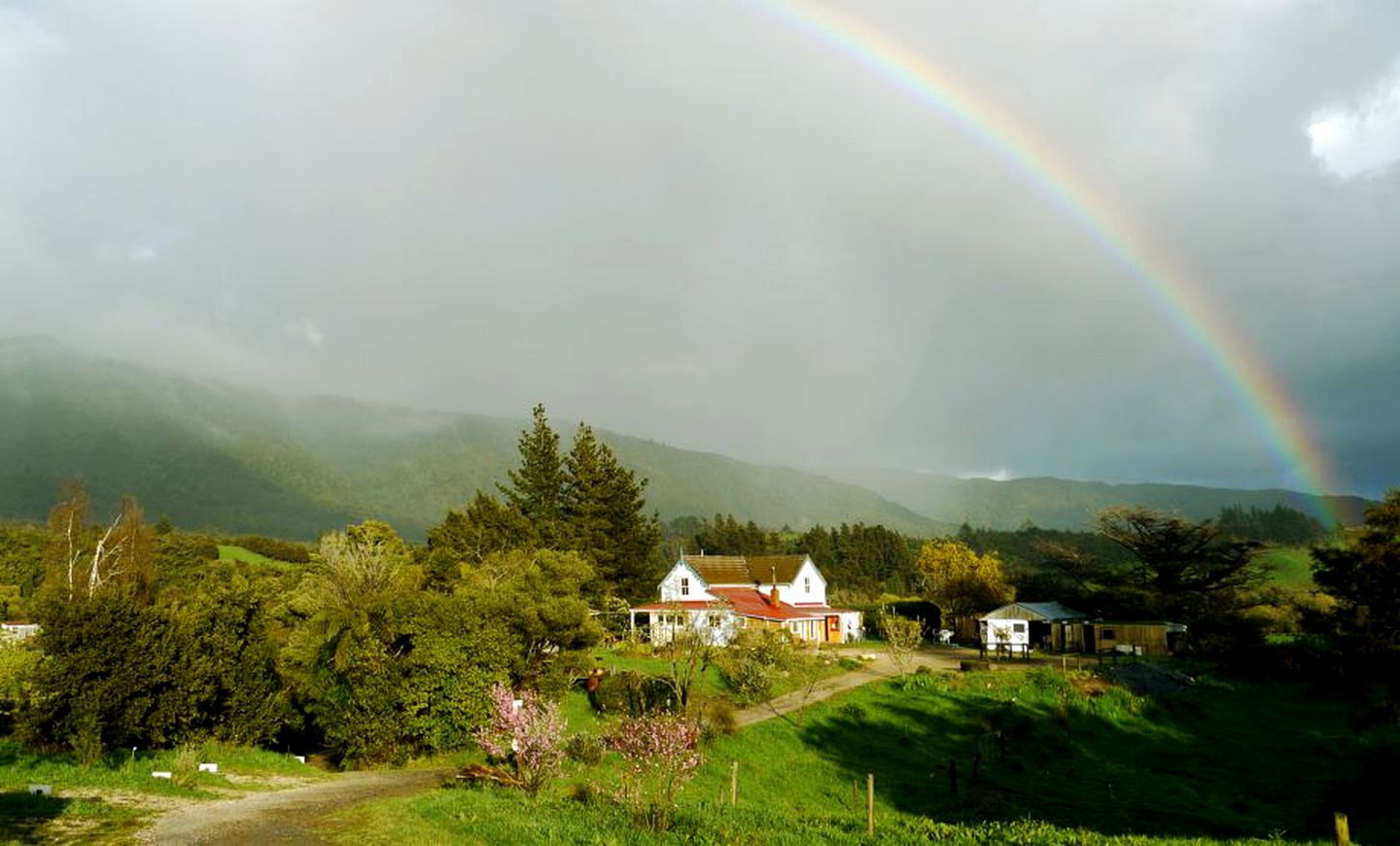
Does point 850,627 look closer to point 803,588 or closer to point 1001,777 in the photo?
point 803,588

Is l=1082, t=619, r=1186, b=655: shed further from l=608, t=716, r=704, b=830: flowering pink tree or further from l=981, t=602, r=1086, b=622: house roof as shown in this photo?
l=608, t=716, r=704, b=830: flowering pink tree

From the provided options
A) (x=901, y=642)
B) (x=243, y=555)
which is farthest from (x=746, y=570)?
(x=243, y=555)

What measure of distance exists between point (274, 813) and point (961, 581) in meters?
68.5

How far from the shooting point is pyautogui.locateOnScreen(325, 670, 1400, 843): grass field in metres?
14.1

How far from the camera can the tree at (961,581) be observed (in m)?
72.9

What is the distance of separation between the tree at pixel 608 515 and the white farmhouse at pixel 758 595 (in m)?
2.75

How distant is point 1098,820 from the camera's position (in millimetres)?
20984

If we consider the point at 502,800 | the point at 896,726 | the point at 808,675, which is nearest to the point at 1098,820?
the point at 896,726

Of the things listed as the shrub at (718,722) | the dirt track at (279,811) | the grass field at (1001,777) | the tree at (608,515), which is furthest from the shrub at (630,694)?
the tree at (608,515)

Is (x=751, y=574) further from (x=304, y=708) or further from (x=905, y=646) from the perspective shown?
(x=304, y=708)

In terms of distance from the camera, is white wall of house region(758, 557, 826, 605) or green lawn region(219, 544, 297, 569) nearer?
white wall of house region(758, 557, 826, 605)

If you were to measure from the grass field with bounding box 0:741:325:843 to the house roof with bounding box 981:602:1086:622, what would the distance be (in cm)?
5060

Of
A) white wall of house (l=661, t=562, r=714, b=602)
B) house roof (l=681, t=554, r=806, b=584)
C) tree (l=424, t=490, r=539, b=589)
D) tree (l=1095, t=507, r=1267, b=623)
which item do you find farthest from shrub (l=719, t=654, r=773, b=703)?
tree (l=1095, t=507, r=1267, b=623)

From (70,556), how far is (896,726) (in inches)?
2044
